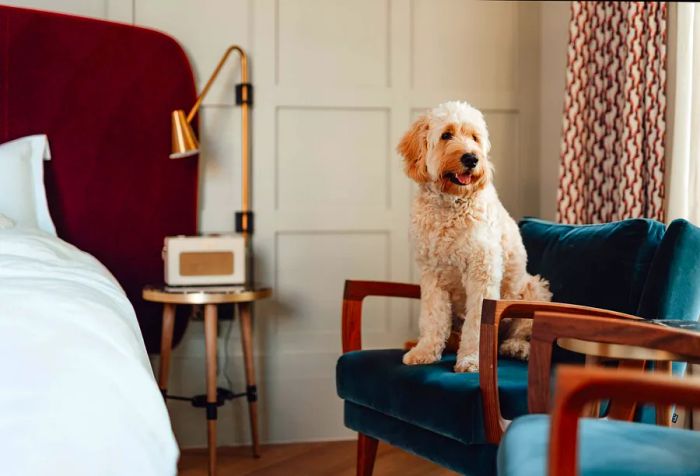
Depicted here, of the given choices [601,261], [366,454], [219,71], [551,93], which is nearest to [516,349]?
[601,261]

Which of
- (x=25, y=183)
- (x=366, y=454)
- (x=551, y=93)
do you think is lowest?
(x=366, y=454)

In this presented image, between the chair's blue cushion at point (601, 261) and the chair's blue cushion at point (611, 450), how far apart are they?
2.79ft

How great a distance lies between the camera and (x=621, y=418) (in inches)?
68.1

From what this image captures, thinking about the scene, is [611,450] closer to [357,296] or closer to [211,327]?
[357,296]

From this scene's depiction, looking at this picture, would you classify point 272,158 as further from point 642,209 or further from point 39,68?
point 642,209

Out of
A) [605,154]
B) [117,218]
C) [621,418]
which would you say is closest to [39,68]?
[117,218]

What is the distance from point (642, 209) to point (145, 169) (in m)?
1.96

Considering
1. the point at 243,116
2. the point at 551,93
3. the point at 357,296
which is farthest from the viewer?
the point at 551,93

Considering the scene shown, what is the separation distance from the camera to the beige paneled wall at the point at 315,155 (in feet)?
11.2

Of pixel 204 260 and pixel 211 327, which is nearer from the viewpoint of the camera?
pixel 211 327

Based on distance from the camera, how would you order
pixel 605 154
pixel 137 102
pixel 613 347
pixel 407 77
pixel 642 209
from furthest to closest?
pixel 407 77 → pixel 137 102 → pixel 605 154 → pixel 642 209 → pixel 613 347

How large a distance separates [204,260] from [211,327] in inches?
11.0

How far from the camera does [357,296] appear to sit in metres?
2.61

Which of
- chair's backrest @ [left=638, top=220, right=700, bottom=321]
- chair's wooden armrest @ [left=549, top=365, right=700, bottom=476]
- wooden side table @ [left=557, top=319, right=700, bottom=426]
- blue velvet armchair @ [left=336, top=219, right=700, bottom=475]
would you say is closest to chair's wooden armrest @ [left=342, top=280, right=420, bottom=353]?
blue velvet armchair @ [left=336, top=219, right=700, bottom=475]
